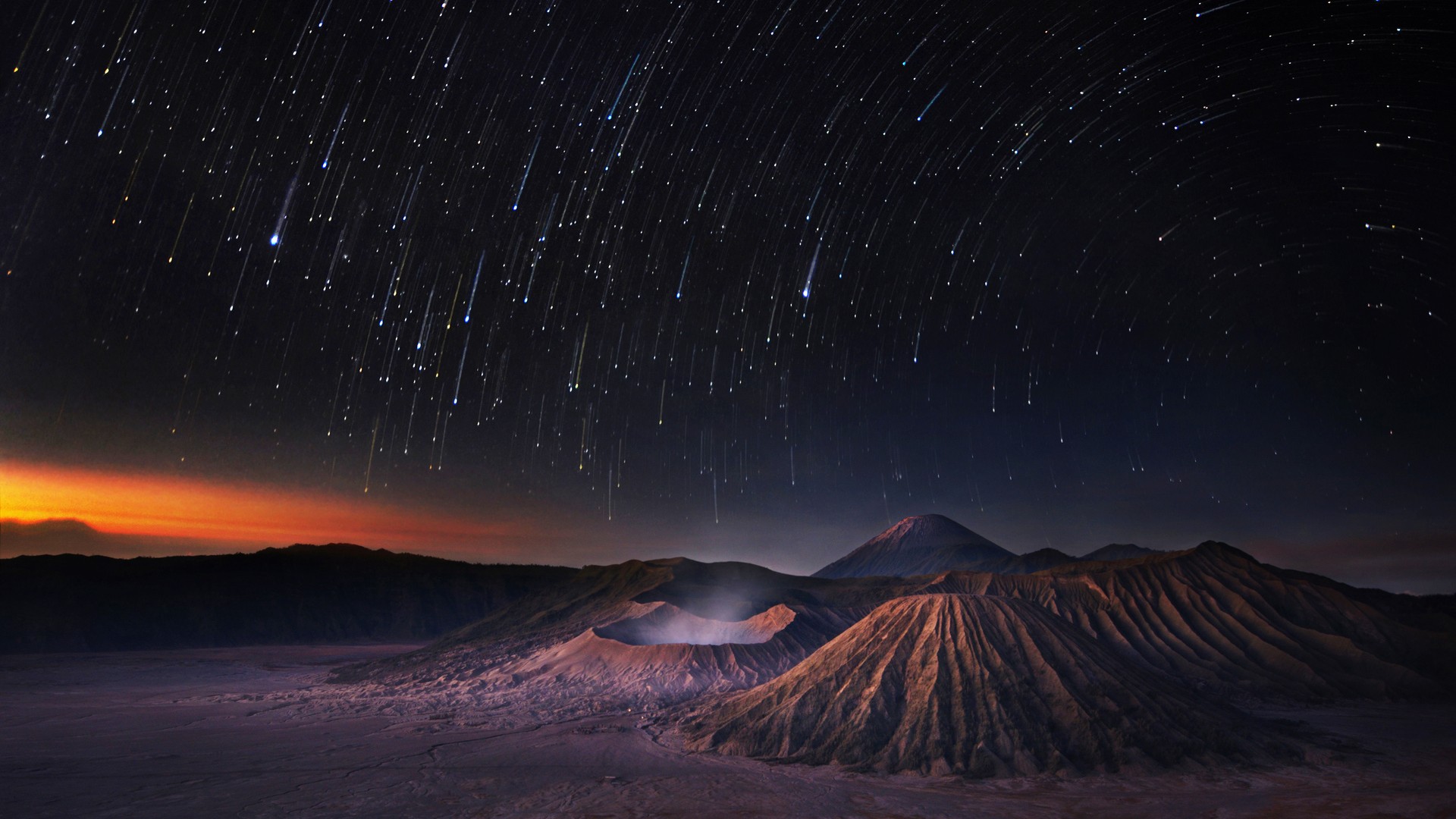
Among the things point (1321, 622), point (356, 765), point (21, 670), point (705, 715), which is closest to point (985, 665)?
point (705, 715)

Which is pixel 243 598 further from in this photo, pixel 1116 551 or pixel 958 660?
pixel 1116 551

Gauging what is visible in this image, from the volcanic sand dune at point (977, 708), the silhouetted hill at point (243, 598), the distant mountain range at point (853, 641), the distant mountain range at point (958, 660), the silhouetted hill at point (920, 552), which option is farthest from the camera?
the silhouetted hill at point (920, 552)

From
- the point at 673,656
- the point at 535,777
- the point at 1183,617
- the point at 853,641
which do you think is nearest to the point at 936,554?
the point at 1183,617

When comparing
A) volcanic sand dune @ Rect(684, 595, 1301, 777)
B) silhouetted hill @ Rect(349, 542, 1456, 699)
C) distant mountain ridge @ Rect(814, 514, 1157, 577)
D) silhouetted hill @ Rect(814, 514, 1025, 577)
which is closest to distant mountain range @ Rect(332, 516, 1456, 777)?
volcanic sand dune @ Rect(684, 595, 1301, 777)

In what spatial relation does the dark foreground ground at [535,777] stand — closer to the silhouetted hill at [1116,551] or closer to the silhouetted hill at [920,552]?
the silhouetted hill at [1116,551]

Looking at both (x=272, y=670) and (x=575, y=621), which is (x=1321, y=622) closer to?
(x=575, y=621)

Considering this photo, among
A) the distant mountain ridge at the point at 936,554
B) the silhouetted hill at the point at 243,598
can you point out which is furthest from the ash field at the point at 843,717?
the distant mountain ridge at the point at 936,554
